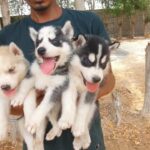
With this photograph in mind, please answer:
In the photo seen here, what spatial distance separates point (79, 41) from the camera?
297cm

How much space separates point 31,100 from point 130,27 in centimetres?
2247

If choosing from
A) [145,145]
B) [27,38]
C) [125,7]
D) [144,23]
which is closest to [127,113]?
[145,145]

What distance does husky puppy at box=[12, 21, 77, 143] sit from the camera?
2891mm

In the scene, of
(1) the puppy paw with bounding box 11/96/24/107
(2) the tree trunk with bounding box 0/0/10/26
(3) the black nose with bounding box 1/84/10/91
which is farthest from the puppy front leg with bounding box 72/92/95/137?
(2) the tree trunk with bounding box 0/0/10/26

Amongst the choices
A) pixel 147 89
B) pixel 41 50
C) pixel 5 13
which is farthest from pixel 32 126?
pixel 147 89

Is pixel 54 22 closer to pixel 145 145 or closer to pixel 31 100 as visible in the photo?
pixel 31 100

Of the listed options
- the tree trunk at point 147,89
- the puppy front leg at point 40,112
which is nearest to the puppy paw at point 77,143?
the puppy front leg at point 40,112

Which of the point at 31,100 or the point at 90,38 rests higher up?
Answer: the point at 90,38

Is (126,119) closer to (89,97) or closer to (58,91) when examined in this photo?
(89,97)

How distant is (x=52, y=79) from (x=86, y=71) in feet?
0.86

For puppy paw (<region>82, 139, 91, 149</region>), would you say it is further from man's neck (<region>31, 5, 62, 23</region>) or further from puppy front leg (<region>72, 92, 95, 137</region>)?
man's neck (<region>31, 5, 62, 23</region>)

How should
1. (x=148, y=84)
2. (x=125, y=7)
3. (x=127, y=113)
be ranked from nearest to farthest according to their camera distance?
(x=148, y=84)
(x=127, y=113)
(x=125, y=7)

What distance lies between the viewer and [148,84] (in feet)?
27.0

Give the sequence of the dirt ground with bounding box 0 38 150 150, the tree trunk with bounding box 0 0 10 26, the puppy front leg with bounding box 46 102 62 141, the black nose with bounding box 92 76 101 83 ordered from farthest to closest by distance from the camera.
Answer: the tree trunk with bounding box 0 0 10 26 → the dirt ground with bounding box 0 38 150 150 → the puppy front leg with bounding box 46 102 62 141 → the black nose with bounding box 92 76 101 83
